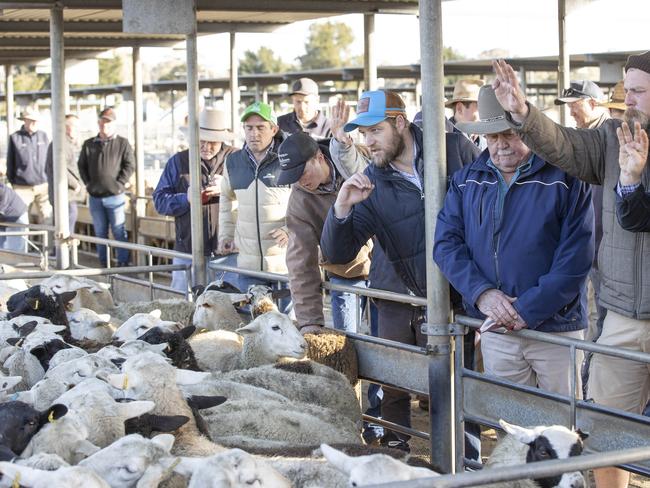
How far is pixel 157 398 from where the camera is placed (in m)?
4.59

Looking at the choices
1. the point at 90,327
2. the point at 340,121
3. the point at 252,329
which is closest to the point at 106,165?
the point at 90,327

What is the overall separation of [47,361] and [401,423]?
1.91 metres

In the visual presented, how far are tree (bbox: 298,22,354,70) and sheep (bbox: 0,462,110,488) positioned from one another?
Result: 7502 cm

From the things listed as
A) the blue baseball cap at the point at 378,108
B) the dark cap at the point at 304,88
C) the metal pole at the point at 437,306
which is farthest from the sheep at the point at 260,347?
the dark cap at the point at 304,88

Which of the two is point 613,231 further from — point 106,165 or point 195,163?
point 106,165

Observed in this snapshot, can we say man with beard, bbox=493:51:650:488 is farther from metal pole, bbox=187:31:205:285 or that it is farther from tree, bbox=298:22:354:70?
tree, bbox=298:22:354:70

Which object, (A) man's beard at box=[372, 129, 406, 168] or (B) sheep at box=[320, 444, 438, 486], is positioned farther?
(A) man's beard at box=[372, 129, 406, 168]

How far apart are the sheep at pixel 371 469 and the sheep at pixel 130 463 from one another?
0.63m

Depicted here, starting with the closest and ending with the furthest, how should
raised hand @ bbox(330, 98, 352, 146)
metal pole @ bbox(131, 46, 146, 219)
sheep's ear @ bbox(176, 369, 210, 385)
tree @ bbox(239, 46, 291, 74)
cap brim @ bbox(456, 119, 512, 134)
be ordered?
cap brim @ bbox(456, 119, 512, 134)
sheep's ear @ bbox(176, 369, 210, 385)
raised hand @ bbox(330, 98, 352, 146)
metal pole @ bbox(131, 46, 146, 219)
tree @ bbox(239, 46, 291, 74)

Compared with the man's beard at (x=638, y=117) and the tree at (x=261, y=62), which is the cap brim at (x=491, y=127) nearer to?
the man's beard at (x=638, y=117)

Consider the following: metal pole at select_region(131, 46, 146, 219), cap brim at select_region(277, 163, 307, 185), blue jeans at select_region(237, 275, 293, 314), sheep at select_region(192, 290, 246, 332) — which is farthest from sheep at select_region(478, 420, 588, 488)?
metal pole at select_region(131, 46, 146, 219)

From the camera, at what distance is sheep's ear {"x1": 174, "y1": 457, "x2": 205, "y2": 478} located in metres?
3.62

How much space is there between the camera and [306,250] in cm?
599

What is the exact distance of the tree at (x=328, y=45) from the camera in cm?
7832
